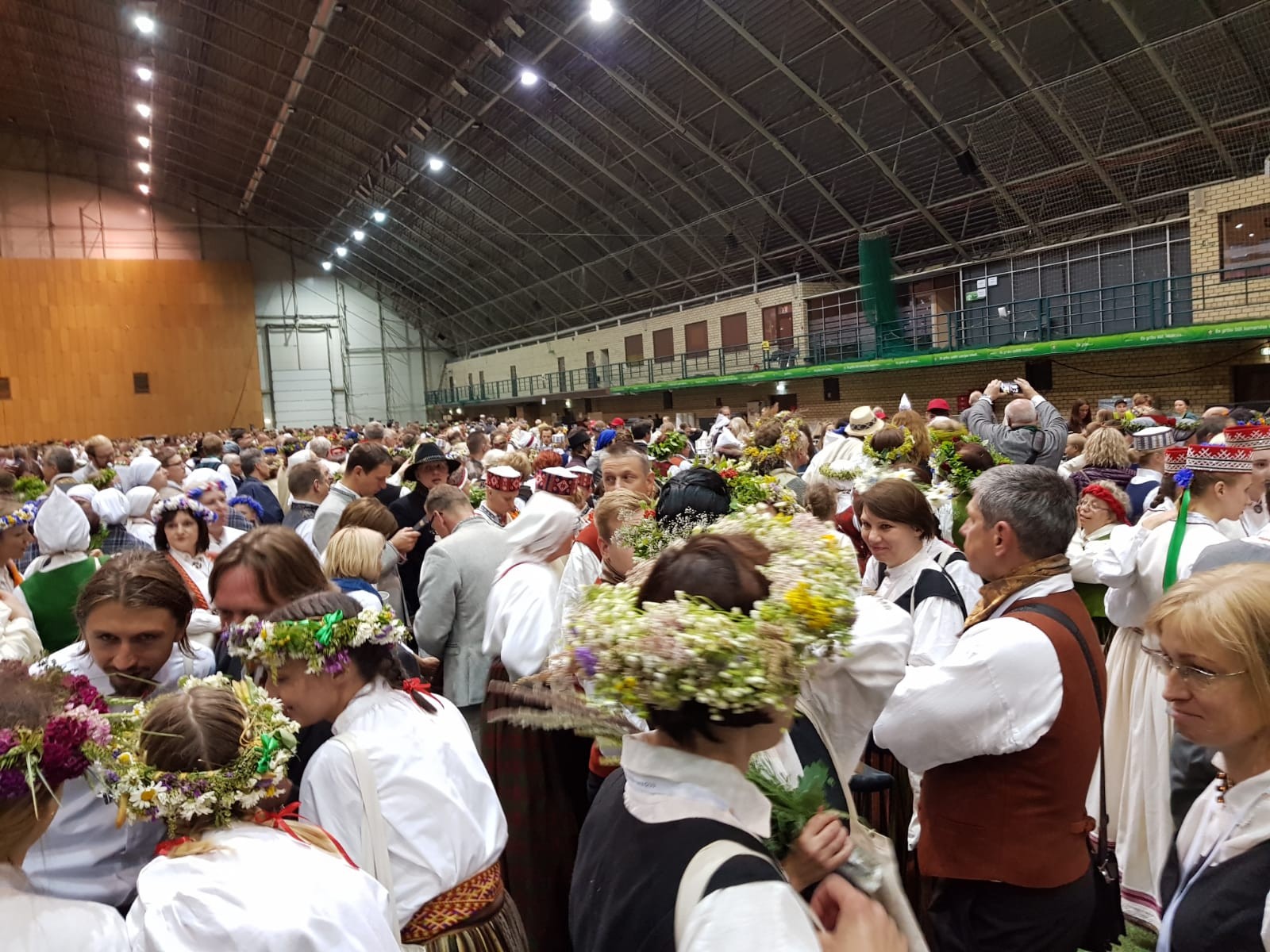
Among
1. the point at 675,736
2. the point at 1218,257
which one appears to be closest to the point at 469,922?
the point at 675,736

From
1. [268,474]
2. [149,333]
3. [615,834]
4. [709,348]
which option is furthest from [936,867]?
[149,333]

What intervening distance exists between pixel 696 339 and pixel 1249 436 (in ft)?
86.6

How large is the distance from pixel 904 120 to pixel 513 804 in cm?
2007

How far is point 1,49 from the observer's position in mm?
26594

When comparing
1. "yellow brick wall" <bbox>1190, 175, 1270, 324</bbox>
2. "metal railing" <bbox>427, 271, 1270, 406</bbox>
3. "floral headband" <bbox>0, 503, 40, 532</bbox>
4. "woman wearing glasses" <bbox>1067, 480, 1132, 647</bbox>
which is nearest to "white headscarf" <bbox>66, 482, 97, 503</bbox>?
"floral headband" <bbox>0, 503, 40, 532</bbox>

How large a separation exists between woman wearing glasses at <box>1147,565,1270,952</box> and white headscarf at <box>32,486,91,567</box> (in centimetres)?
475

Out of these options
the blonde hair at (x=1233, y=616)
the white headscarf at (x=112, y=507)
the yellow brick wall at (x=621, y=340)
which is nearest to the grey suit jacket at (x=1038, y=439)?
the blonde hair at (x=1233, y=616)

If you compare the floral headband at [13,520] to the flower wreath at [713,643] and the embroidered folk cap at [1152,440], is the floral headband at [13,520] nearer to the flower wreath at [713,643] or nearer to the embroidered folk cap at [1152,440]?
the flower wreath at [713,643]

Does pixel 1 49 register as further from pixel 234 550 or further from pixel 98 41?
pixel 234 550

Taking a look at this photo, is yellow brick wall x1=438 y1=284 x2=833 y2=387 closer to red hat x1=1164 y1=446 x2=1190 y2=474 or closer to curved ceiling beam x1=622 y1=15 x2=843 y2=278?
curved ceiling beam x1=622 y1=15 x2=843 y2=278

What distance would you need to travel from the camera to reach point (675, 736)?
1.39 m

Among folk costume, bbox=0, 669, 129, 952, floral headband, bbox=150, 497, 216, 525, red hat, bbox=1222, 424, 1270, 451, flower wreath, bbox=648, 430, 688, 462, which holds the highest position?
flower wreath, bbox=648, 430, 688, 462

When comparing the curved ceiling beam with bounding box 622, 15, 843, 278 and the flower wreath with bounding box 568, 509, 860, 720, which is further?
the curved ceiling beam with bounding box 622, 15, 843, 278

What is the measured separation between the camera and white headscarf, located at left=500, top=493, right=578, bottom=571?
3.42m
